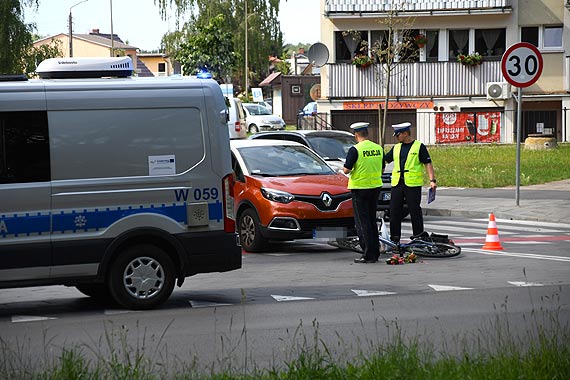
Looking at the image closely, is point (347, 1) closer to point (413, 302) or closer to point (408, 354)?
point (413, 302)

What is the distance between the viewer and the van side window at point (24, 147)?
10578 mm

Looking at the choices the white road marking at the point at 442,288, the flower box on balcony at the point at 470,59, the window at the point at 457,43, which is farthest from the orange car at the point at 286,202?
the window at the point at 457,43

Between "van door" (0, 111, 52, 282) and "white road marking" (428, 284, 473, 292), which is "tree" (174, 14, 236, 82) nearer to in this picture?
"white road marking" (428, 284, 473, 292)

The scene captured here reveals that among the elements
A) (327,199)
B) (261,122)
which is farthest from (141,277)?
(261,122)

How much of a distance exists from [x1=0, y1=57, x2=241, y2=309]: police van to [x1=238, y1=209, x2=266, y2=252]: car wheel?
4.96 meters

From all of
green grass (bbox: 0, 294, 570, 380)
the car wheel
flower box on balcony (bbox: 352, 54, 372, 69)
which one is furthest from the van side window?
flower box on balcony (bbox: 352, 54, 372, 69)

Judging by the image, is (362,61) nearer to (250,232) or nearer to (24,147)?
(250,232)

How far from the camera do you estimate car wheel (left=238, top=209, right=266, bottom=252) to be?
1638 cm

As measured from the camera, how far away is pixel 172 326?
10109mm

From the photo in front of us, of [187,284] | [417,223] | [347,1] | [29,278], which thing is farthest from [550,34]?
[29,278]

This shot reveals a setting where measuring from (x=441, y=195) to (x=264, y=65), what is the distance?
61.0 m

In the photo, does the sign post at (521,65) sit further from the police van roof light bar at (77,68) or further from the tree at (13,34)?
the tree at (13,34)

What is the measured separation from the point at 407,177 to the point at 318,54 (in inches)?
1026

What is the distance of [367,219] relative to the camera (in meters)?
14.8
